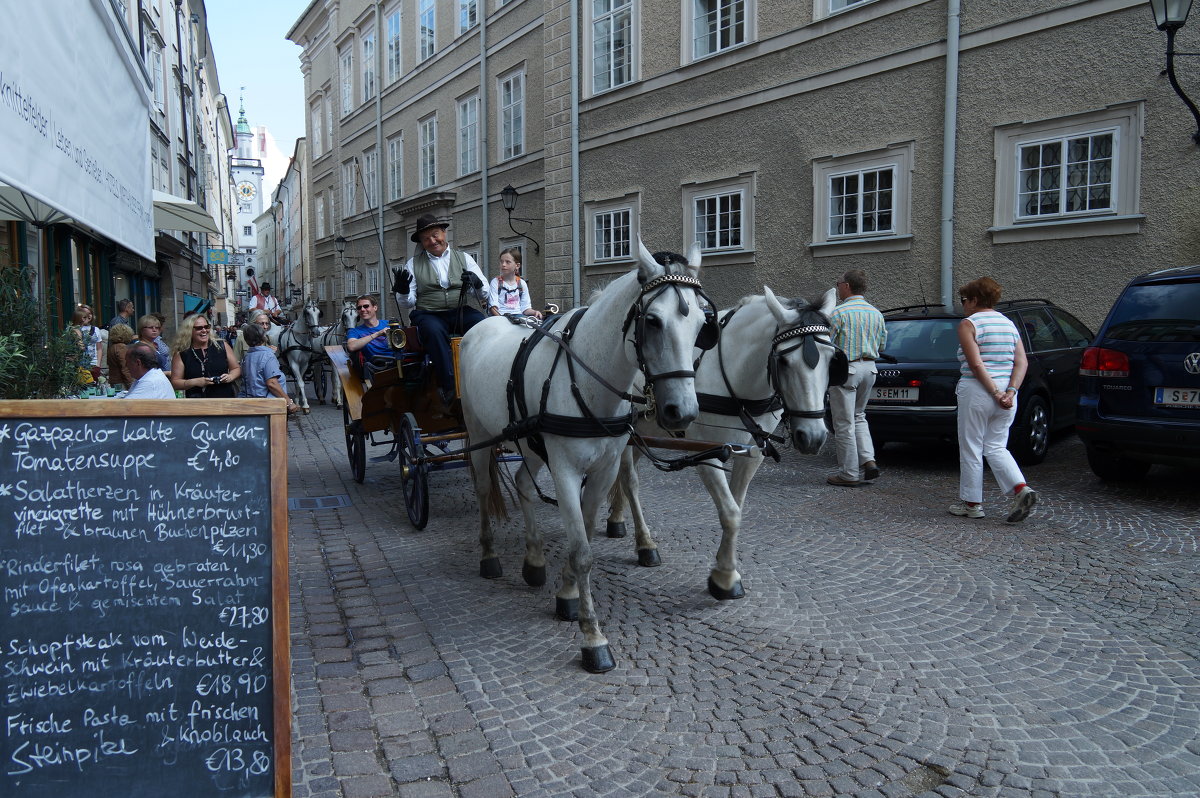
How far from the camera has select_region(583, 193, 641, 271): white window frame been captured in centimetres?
1577

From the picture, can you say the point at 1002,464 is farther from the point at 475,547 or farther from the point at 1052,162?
the point at 1052,162

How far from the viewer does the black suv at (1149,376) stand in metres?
6.26

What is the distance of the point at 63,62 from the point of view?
2789 mm

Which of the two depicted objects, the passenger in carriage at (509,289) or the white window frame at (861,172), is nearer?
the passenger in carriage at (509,289)

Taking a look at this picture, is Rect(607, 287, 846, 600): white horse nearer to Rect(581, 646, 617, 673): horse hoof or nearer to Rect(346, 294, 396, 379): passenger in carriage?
Rect(581, 646, 617, 673): horse hoof

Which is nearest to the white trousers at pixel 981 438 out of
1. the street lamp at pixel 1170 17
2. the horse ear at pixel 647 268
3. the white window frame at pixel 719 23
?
the horse ear at pixel 647 268

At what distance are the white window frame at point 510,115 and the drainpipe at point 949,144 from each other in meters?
11.1

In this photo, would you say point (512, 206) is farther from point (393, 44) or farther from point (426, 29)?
point (393, 44)

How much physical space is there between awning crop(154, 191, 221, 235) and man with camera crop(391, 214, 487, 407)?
18.4 feet

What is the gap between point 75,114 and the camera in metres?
2.99

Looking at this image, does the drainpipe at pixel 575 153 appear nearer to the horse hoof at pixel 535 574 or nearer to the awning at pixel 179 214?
the awning at pixel 179 214

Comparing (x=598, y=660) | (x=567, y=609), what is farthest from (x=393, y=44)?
(x=598, y=660)

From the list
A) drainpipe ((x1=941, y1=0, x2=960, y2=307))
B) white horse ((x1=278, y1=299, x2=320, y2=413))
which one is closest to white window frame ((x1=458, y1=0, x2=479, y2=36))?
white horse ((x1=278, y1=299, x2=320, y2=413))

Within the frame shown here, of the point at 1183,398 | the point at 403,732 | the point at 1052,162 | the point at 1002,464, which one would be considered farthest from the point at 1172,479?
the point at 403,732
